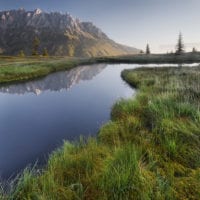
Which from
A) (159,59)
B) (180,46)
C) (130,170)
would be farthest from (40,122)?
(180,46)

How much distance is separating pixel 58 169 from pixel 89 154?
2.99 ft

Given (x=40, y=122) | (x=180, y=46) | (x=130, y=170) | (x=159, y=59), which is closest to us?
(x=130, y=170)

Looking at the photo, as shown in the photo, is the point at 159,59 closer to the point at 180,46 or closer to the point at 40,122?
the point at 180,46

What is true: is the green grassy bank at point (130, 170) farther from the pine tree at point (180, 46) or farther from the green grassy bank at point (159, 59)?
the pine tree at point (180, 46)

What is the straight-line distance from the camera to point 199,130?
24.1ft

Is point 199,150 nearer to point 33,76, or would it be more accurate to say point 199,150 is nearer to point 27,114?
point 27,114

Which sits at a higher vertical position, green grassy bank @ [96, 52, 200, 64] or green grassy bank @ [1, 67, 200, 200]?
green grassy bank @ [96, 52, 200, 64]

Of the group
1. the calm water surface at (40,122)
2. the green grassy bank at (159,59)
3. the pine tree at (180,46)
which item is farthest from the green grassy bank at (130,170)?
the pine tree at (180,46)

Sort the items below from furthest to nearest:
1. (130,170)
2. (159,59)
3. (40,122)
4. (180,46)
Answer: (180,46), (159,59), (40,122), (130,170)

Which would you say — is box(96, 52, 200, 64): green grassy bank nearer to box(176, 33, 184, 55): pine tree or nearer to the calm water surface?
box(176, 33, 184, 55): pine tree

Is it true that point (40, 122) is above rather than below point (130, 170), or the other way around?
below

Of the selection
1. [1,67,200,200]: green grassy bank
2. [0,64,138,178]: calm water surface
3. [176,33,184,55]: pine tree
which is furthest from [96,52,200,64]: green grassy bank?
[1,67,200,200]: green grassy bank

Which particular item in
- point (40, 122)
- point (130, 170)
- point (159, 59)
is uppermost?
point (159, 59)

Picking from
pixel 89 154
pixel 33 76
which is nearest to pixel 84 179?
pixel 89 154
